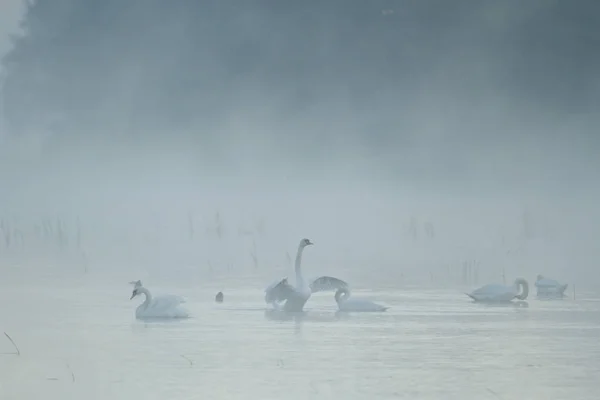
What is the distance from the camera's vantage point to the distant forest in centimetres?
2516

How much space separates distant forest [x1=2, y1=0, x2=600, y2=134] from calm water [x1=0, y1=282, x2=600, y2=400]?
13235 mm

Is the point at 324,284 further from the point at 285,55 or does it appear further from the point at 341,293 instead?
the point at 285,55

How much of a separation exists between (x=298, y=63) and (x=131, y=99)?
9.92 ft

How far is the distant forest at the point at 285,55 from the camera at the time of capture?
2516cm

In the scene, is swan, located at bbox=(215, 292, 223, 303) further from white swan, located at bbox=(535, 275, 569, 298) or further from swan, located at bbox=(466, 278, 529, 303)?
white swan, located at bbox=(535, 275, 569, 298)

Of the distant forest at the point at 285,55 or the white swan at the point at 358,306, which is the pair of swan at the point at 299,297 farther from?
the distant forest at the point at 285,55

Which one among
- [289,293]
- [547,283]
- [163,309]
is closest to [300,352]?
[163,309]

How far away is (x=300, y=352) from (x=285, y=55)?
19126 millimetres

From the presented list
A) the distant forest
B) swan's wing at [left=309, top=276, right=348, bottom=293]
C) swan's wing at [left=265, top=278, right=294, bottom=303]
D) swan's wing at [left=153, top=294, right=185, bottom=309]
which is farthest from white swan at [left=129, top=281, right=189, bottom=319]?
the distant forest

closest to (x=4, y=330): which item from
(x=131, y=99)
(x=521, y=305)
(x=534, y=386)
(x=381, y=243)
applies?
(x=534, y=386)

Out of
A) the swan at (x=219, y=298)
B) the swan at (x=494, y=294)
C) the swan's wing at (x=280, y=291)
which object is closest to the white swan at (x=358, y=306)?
the swan's wing at (x=280, y=291)

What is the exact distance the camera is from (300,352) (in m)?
8.74

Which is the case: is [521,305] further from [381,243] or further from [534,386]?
[381,243]

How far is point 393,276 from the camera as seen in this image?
17219 mm
